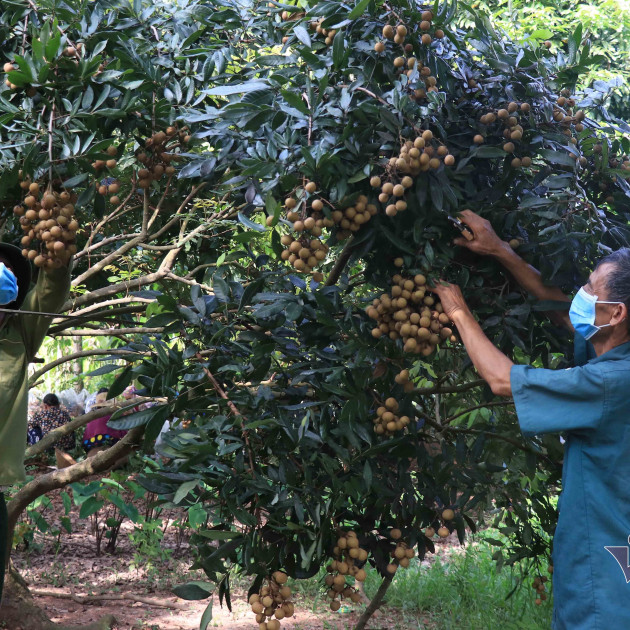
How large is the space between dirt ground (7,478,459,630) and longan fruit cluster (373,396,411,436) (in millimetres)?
2387

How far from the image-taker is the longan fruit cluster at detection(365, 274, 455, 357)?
1.94 m

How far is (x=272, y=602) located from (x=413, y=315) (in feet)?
2.54

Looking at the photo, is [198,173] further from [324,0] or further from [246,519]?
[246,519]

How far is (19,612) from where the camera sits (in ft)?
12.1

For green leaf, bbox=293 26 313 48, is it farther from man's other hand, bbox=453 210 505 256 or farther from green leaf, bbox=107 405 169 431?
green leaf, bbox=107 405 169 431

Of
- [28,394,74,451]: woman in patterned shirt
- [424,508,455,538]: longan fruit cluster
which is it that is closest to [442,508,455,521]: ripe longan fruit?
[424,508,455,538]: longan fruit cluster

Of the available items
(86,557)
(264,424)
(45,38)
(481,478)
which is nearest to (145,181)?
(45,38)

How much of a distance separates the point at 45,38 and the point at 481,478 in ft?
5.68

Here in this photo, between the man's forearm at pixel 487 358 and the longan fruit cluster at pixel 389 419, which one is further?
the longan fruit cluster at pixel 389 419

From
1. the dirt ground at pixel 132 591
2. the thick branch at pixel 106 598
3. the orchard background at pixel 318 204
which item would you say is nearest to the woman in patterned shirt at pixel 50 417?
the dirt ground at pixel 132 591

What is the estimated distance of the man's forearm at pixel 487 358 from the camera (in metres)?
1.85

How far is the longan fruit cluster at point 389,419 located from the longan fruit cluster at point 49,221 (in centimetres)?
95

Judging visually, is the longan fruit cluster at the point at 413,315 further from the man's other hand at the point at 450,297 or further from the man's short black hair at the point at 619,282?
the man's short black hair at the point at 619,282

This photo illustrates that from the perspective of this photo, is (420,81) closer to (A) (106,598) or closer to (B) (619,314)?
(B) (619,314)
